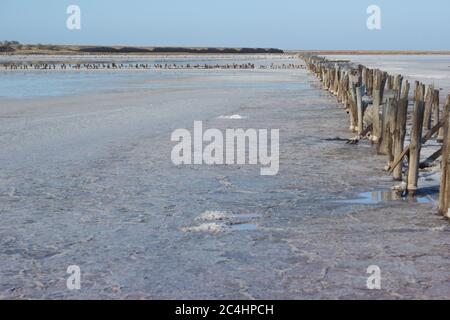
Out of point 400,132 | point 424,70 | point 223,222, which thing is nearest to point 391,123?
point 400,132

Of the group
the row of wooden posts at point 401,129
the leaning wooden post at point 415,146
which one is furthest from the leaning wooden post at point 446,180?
the leaning wooden post at point 415,146

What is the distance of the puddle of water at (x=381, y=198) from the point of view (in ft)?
30.7

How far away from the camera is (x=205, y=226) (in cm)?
817

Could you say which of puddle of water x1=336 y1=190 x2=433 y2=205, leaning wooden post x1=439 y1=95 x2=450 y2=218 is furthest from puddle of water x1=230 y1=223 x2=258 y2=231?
leaning wooden post x1=439 y1=95 x2=450 y2=218

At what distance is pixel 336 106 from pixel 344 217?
16486mm

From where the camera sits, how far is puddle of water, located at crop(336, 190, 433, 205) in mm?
9359

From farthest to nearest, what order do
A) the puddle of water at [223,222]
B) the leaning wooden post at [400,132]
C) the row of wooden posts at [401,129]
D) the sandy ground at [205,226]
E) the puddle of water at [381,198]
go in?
the leaning wooden post at [400,132] < the puddle of water at [381,198] < the row of wooden posts at [401,129] < the puddle of water at [223,222] < the sandy ground at [205,226]

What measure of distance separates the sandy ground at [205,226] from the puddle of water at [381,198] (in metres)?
0.10

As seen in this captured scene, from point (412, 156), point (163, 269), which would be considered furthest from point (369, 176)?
point (163, 269)

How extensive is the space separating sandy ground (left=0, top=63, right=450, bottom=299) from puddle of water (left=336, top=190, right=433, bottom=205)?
0.10 meters

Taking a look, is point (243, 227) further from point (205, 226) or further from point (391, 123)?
point (391, 123)

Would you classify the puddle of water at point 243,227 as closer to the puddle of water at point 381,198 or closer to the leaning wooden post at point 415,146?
the puddle of water at point 381,198

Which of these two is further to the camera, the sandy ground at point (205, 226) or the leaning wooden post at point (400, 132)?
the leaning wooden post at point (400, 132)

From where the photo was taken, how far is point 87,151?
551 inches
